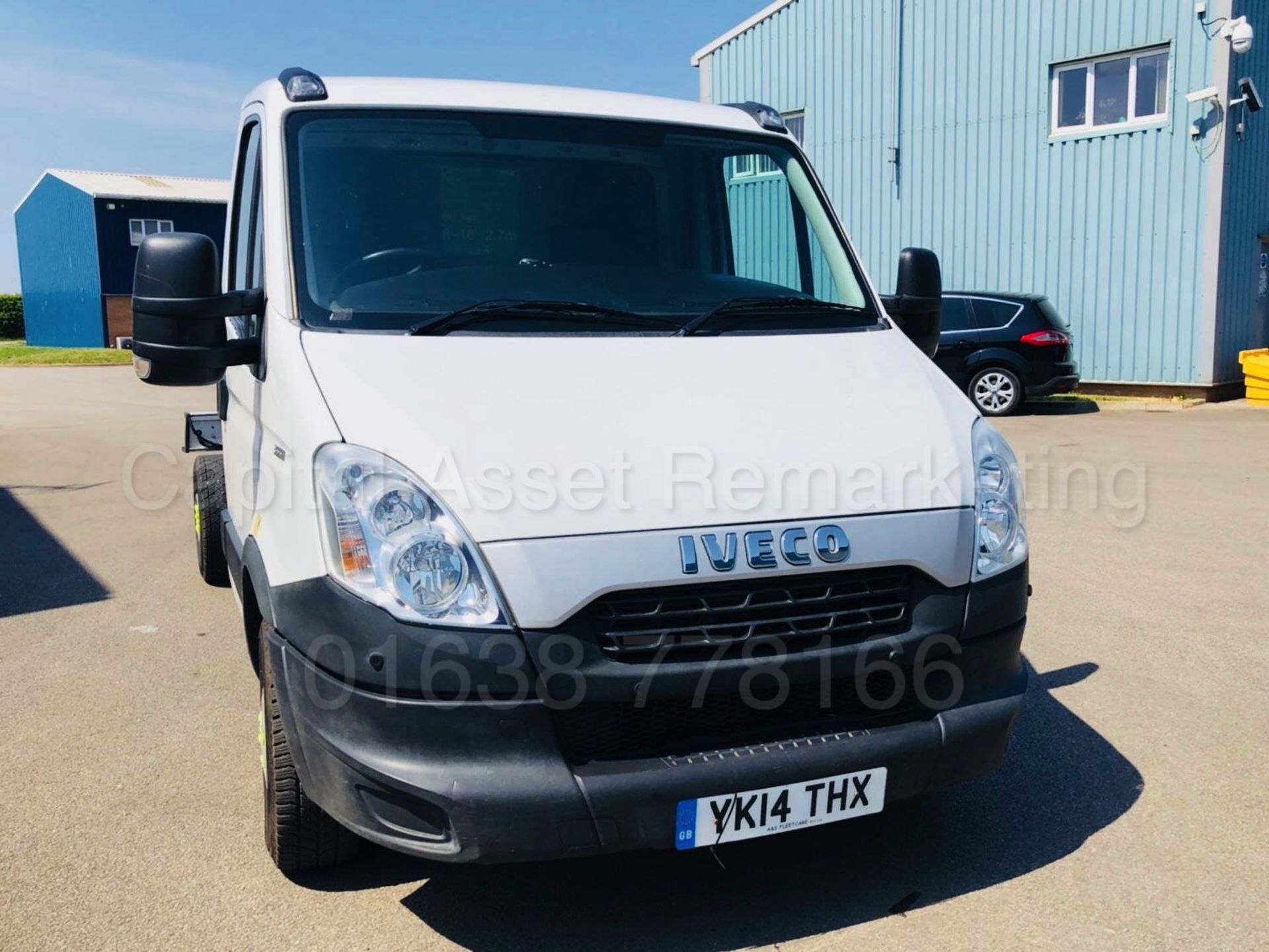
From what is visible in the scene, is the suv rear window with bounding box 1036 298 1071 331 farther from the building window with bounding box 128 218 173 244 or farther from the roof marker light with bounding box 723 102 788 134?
the building window with bounding box 128 218 173 244

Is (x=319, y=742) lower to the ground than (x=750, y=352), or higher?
lower

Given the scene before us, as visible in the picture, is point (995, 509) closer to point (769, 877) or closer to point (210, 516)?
point (769, 877)

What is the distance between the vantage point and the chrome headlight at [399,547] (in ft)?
8.73

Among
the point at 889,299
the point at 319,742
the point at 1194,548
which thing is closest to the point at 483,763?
the point at 319,742

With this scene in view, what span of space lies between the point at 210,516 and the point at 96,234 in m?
38.7

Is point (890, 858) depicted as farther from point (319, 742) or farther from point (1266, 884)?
point (319, 742)

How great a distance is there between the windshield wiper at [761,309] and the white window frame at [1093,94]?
14.7 m

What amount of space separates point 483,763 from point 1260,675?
373 centimetres

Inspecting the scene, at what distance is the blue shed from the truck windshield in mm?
38356

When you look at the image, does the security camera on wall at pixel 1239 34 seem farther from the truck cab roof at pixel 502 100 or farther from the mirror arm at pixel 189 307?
the mirror arm at pixel 189 307

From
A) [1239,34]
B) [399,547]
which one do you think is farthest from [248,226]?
[1239,34]

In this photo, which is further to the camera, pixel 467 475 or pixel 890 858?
pixel 890 858

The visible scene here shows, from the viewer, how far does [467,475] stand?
275 cm

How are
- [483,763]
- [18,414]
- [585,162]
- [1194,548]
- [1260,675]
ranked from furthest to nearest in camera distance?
[18,414]
[1194,548]
[1260,675]
[585,162]
[483,763]
